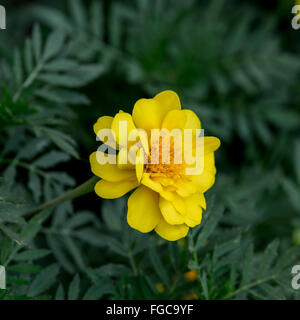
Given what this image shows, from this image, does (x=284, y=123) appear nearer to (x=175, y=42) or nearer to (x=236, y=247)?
(x=175, y=42)

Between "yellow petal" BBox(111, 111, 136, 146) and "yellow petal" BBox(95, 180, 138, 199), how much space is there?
0.09 meters

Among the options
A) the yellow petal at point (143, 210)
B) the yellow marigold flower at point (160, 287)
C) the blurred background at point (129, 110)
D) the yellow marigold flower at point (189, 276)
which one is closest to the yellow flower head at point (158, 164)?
the yellow petal at point (143, 210)

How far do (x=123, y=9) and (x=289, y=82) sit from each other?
94 cm

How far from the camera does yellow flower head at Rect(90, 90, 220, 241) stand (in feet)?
3.12

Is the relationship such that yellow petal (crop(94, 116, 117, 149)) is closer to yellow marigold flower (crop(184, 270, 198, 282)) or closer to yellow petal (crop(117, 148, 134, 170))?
yellow petal (crop(117, 148, 134, 170))

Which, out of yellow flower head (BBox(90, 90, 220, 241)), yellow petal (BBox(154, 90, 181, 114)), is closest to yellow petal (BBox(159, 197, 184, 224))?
yellow flower head (BBox(90, 90, 220, 241))

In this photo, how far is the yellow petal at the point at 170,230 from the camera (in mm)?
959

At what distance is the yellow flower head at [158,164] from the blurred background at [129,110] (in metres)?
0.19

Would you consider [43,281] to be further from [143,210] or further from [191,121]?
[191,121]

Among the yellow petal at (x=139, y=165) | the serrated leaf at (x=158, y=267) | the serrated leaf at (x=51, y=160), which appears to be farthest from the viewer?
→ the serrated leaf at (x=51, y=160)

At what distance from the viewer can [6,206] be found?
101cm

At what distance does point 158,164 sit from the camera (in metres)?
1.00

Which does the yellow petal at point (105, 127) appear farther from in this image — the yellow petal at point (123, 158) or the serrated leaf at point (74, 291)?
the serrated leaf at point (74, 291)
